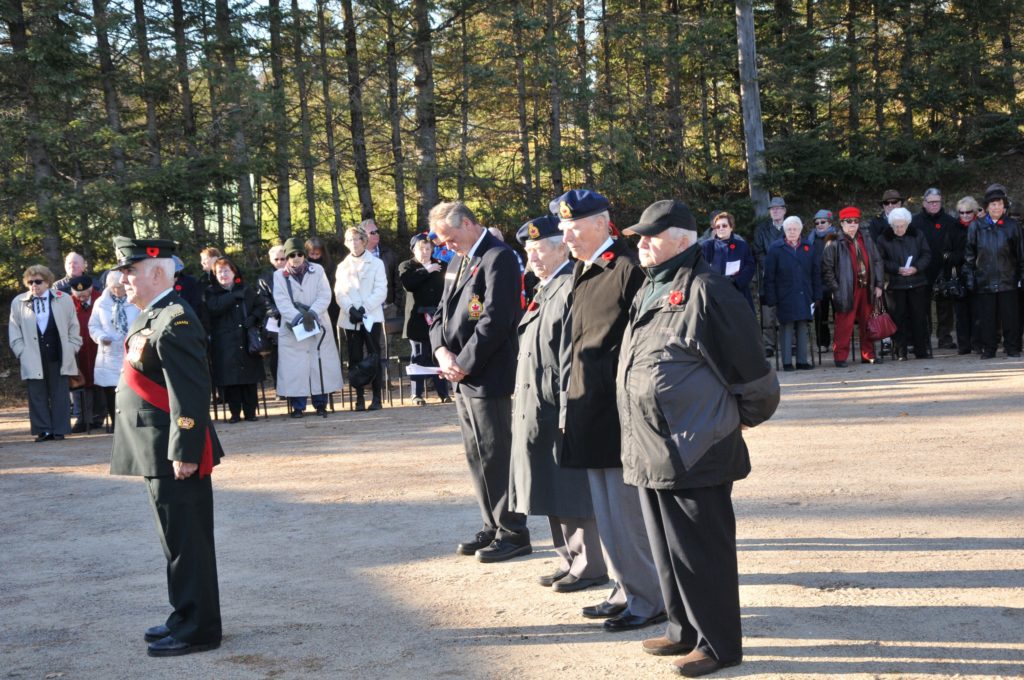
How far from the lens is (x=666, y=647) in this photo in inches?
194

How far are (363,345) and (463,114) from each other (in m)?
12.0

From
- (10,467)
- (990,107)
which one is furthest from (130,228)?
(990,107)

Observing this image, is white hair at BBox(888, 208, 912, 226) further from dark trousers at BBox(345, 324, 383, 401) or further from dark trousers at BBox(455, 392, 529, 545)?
dark trousers at BBox(455, 392, 529, 545)

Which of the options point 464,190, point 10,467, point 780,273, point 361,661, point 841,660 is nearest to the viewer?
point 841,660

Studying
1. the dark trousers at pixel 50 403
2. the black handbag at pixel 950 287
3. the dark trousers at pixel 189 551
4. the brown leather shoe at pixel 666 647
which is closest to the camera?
the brown leather shoe at pixel 666 647

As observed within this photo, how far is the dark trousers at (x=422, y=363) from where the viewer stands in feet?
44.1

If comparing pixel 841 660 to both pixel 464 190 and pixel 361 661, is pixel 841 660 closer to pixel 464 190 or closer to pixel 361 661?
pixel 361 661

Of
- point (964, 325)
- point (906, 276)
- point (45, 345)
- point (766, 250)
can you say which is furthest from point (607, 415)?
point (964, 325)

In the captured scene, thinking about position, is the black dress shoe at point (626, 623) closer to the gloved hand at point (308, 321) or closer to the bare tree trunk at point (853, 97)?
the gloved hand at point (308, 321)

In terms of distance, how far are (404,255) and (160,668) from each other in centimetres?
2214

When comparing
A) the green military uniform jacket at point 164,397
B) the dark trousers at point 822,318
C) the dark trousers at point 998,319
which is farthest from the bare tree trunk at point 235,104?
the green military uniform jacket at point 164,397

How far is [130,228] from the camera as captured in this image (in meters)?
17.6

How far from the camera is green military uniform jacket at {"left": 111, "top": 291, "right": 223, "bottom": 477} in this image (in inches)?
208

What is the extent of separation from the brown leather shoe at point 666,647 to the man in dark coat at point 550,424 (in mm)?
1114
